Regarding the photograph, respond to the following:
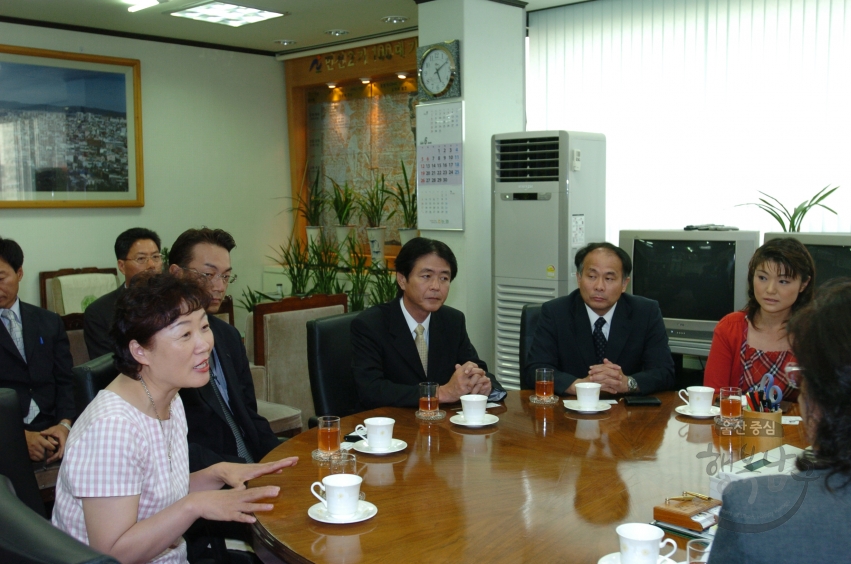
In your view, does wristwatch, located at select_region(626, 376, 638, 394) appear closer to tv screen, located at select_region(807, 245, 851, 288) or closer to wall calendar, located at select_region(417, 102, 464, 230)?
tv screen, located at select_region(807, 245, 851, 288)

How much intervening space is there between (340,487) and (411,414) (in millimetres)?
934

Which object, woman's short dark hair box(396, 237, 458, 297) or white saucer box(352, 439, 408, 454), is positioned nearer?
white saucer box(352, 439, 408, 454)

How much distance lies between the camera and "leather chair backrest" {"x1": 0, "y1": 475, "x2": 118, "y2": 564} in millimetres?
1002

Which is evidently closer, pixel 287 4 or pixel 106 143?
pixel 287 4

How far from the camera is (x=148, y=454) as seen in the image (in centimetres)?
169

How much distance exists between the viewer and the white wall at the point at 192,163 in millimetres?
5770

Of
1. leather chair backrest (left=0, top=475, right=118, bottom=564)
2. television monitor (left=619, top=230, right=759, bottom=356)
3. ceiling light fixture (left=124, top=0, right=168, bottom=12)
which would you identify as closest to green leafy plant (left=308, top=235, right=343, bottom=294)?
ceiling light fixture (left=124, top=0, right=168, bottom=12)

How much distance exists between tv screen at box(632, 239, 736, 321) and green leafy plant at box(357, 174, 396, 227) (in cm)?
236

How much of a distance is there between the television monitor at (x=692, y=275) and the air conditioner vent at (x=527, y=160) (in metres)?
0.58

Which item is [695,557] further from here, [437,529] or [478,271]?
[478,271]

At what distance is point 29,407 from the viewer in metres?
3.33

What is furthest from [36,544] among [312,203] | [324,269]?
[312,203]

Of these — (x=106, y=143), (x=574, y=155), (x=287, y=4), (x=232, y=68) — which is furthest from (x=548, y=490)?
(x=232, y=68)

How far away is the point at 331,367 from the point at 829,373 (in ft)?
6.75
